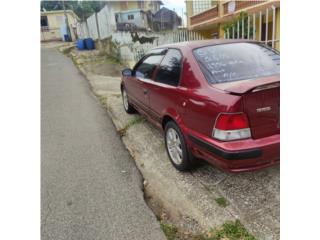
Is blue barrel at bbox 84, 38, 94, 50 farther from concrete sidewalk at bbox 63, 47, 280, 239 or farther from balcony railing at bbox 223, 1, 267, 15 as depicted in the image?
concrete sidewalk at bbox 63, 47, 280, 239

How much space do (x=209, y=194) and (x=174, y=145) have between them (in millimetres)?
773

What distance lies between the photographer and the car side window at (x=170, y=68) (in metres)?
3.15

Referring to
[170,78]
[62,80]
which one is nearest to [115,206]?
[170,78]

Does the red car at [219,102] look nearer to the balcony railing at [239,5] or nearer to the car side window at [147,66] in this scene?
the car side window at [147,66]

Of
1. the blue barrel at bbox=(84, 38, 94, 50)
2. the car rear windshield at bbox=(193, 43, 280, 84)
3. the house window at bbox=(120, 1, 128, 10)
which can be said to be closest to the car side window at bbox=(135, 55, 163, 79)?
the car rear windshield at bbox=(193, 43, 280, 84)

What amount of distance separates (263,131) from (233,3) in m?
8.70

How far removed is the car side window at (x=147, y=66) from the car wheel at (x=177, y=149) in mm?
1046

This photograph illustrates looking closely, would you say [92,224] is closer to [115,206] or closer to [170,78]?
[115,206]

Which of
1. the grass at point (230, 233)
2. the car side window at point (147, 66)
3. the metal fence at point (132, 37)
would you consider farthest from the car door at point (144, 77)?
the metal fence at point (132, 37)

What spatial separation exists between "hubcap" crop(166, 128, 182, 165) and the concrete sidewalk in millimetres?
162

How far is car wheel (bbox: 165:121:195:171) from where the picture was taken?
3.01 meters

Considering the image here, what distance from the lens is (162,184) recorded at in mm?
3080

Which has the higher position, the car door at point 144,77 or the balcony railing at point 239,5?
the balcony railing at point 239,5

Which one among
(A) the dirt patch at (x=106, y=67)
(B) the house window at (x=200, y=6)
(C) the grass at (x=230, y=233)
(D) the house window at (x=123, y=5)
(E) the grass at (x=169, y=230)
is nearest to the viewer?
(C) the grass at (x=230, y=233)
